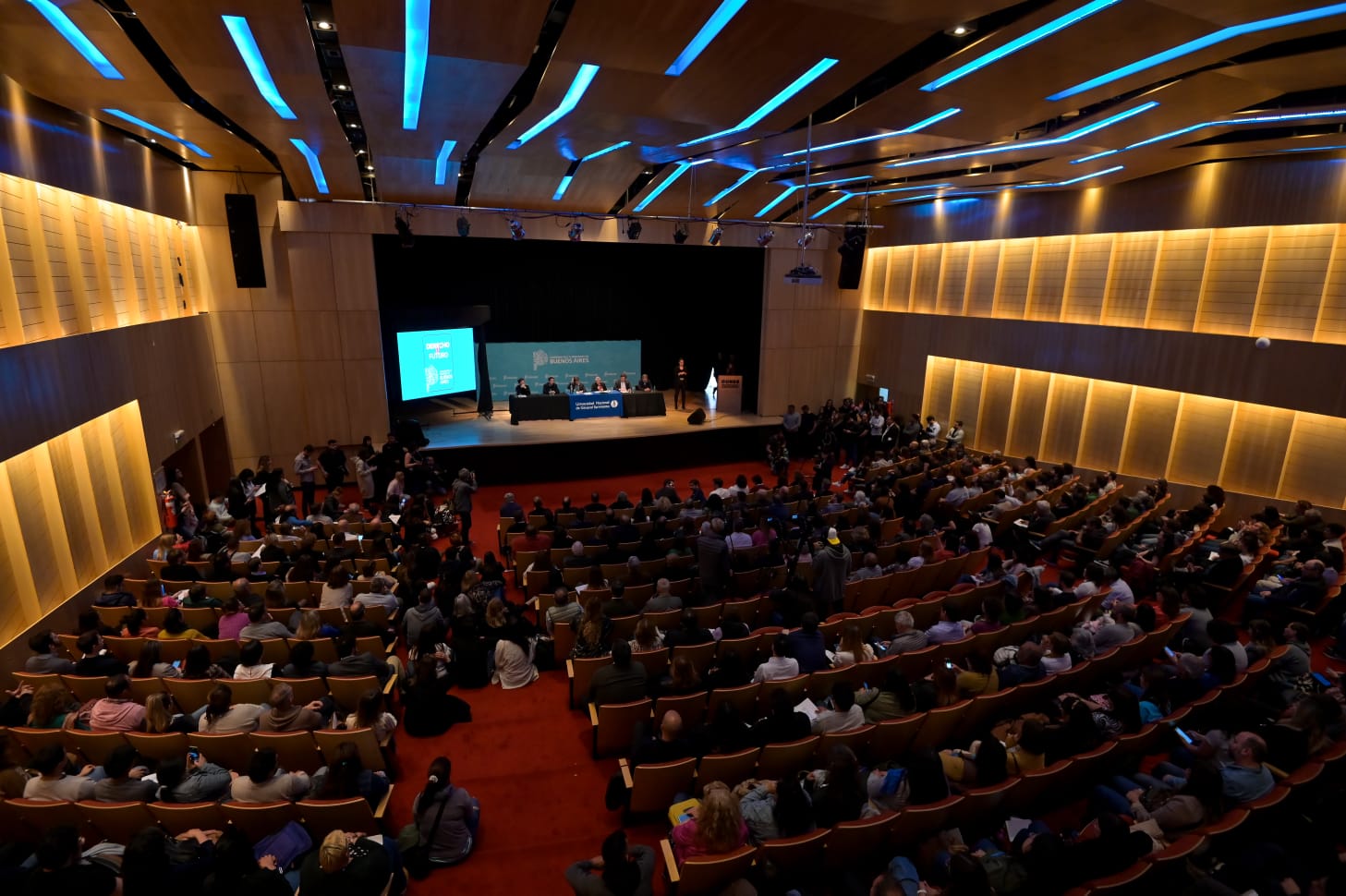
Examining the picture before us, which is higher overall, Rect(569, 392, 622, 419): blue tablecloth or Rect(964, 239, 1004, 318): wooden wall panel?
Rect(964, 239, 1004, 318): wooden wall panel

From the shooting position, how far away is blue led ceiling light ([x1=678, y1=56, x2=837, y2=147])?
6.13 metres

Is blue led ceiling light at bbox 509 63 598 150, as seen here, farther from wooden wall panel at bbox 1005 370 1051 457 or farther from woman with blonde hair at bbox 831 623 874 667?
wooden wall panel at bbox 1005 370 1051 457

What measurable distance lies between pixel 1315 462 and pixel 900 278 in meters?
8.91

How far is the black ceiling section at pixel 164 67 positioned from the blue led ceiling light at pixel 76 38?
0.31 m

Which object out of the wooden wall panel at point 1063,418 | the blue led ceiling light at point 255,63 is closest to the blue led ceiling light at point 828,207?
the wooden wall panel at point 1063,418

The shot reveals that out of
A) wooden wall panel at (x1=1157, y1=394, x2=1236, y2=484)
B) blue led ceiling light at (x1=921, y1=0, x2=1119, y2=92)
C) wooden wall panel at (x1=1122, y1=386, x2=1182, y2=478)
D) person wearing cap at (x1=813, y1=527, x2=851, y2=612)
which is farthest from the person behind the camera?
wooden wall panel at (x1=1122, y1=386, x2=1182, y2=478)

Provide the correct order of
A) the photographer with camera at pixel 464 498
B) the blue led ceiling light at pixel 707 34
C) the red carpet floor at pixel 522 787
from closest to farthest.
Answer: the red carpet floor at pixel 522 787
the blue led ceiling light at pixel 707 34
the photographer with camera at pixel 464 498

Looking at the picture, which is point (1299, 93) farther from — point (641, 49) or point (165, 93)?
point (165, 93)

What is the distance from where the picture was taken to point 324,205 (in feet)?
39.6

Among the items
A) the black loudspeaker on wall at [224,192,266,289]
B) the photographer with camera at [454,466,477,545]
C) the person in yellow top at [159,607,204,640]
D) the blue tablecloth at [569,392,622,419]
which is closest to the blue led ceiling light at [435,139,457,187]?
the black loudspeaker on wall at [224,192,266,289]

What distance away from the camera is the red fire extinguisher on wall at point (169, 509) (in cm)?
905

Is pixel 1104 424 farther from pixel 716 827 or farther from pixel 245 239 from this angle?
pixel 245 239

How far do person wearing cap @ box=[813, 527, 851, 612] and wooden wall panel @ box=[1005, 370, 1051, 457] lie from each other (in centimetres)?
886

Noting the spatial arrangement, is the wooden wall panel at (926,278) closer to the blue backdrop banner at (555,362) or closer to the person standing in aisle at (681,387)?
the person standing in aisle at (681,387)
